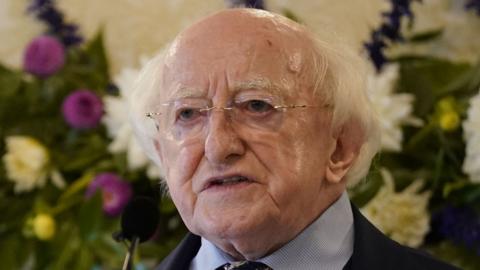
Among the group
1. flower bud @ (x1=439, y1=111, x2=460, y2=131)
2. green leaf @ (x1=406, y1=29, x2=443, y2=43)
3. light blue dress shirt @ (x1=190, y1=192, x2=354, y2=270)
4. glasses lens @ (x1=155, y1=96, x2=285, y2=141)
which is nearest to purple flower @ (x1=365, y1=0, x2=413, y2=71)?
flower bud @ (x1=439, y1=111, x2=460, y2=131)

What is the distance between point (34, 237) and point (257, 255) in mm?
885

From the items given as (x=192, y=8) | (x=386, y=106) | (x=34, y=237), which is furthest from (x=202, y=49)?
(x=192, y=8)

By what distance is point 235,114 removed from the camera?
1174mm

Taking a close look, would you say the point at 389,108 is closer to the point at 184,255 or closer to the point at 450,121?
the point at 450,121

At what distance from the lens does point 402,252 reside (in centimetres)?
128

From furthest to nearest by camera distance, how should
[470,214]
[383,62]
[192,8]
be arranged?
[192,8] < [383,62] < [470,214]

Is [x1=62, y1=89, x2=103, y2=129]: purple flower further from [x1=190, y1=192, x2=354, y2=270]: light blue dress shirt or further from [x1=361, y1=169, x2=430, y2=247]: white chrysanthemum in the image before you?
[x1=190, y1=192, x2=354, y2=270]: light blue dress shirt

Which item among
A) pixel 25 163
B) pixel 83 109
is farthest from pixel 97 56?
pixel 25 163

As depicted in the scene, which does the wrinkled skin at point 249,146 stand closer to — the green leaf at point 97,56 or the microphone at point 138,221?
→ the microphone at point 138,221

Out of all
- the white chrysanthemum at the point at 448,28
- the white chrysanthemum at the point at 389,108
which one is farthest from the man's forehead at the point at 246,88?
the white chrysanthemum at the point at 448,28

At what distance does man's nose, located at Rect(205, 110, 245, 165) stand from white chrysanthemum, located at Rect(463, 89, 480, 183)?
2.19ft

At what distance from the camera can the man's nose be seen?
114 cm

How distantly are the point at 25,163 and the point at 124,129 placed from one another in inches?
10.0

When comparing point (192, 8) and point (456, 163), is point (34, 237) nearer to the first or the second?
point (192, 8)
